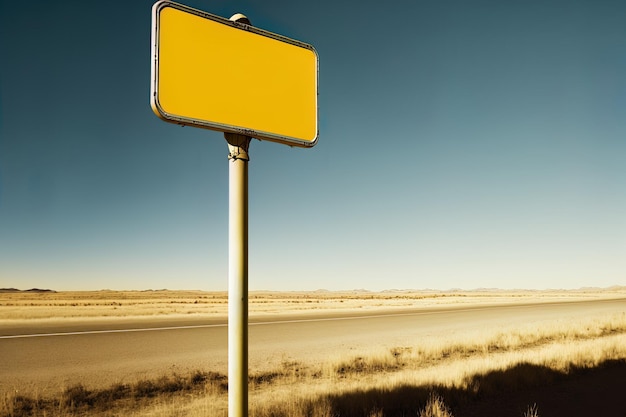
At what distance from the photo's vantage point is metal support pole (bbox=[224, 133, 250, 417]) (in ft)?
6.05

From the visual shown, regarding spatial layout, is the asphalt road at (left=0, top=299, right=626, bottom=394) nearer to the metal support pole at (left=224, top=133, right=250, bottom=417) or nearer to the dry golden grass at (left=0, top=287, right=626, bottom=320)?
the metal support pole at (left=224, top=133, right=250, bottom=417)

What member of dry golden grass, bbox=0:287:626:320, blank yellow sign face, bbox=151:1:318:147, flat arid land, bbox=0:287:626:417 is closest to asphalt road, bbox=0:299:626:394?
flat arid land, bbox=0:287:626:417

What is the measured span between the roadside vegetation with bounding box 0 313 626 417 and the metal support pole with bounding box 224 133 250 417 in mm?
2764

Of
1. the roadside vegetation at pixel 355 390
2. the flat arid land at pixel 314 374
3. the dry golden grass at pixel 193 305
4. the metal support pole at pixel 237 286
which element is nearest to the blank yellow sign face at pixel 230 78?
the metal support pole at pixel 237 286

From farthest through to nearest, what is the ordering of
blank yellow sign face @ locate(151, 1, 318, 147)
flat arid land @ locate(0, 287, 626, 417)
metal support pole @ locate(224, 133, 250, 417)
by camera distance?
flat arid land @ locate(0, 287, 626, 417), metal support pole @ locate(224, 133, 250, 417), blank yellow sign face @ locate(151, 1, 318, 147)

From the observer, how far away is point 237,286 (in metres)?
1.84

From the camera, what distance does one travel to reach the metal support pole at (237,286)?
1.84 meters

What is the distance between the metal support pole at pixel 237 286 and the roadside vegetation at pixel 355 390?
2764mm

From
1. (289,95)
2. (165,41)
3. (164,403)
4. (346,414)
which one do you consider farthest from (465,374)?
(165,41)

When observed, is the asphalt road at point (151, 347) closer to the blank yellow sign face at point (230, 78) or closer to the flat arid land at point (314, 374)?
the flat arid land at point (314, 374)

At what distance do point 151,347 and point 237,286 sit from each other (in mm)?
11331

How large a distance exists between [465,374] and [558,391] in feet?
4.88

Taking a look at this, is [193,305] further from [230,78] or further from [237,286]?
[230,78]

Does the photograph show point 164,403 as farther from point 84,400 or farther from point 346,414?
point 346,414
